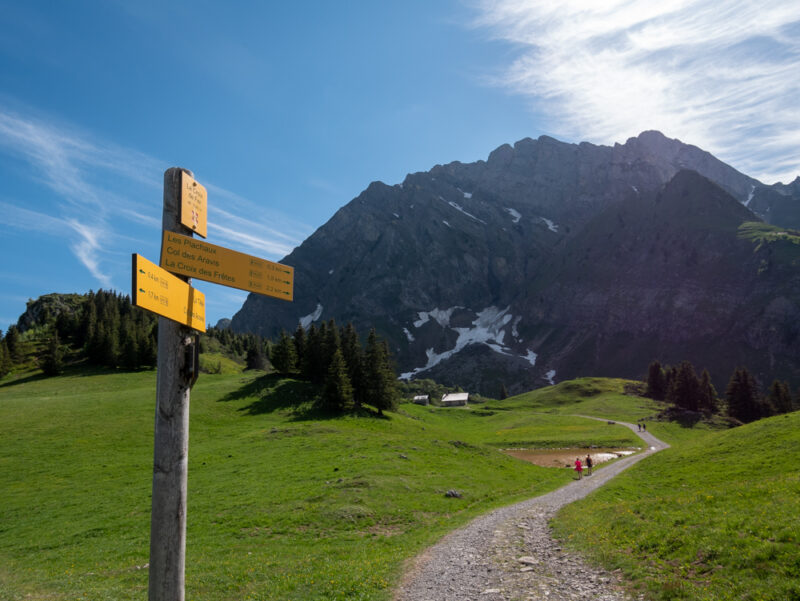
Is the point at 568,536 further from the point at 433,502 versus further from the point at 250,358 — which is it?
the point at 250,358

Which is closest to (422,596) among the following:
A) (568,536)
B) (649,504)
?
(568,536)

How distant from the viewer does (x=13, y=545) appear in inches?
922

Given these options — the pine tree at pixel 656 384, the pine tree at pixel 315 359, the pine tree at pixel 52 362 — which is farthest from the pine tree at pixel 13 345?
the pine tree at pixel 656 384

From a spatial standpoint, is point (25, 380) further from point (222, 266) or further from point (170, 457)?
point (222, 266)

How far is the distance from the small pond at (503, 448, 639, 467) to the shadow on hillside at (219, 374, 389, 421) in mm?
21046

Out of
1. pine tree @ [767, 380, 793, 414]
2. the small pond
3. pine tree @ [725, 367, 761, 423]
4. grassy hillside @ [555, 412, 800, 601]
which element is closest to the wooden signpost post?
grassy hillside @ [555, 412, 800, 601]

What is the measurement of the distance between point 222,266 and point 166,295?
1.14m

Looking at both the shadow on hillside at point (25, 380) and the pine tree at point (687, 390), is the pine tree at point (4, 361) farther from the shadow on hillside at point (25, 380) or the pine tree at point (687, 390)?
the pine tree at point (687, 390)

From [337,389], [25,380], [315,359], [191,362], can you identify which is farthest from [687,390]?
[25,380]

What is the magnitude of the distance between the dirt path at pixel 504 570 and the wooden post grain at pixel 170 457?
8.53m


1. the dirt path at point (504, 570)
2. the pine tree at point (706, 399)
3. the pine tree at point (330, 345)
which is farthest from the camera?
the pine tree at point (706, 399)

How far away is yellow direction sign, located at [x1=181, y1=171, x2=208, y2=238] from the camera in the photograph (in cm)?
650

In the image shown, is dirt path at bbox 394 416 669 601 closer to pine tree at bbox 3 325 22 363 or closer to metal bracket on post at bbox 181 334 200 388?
metal bracket on post at bbox 181 334 200 388

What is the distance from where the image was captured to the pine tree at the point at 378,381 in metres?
67.2
